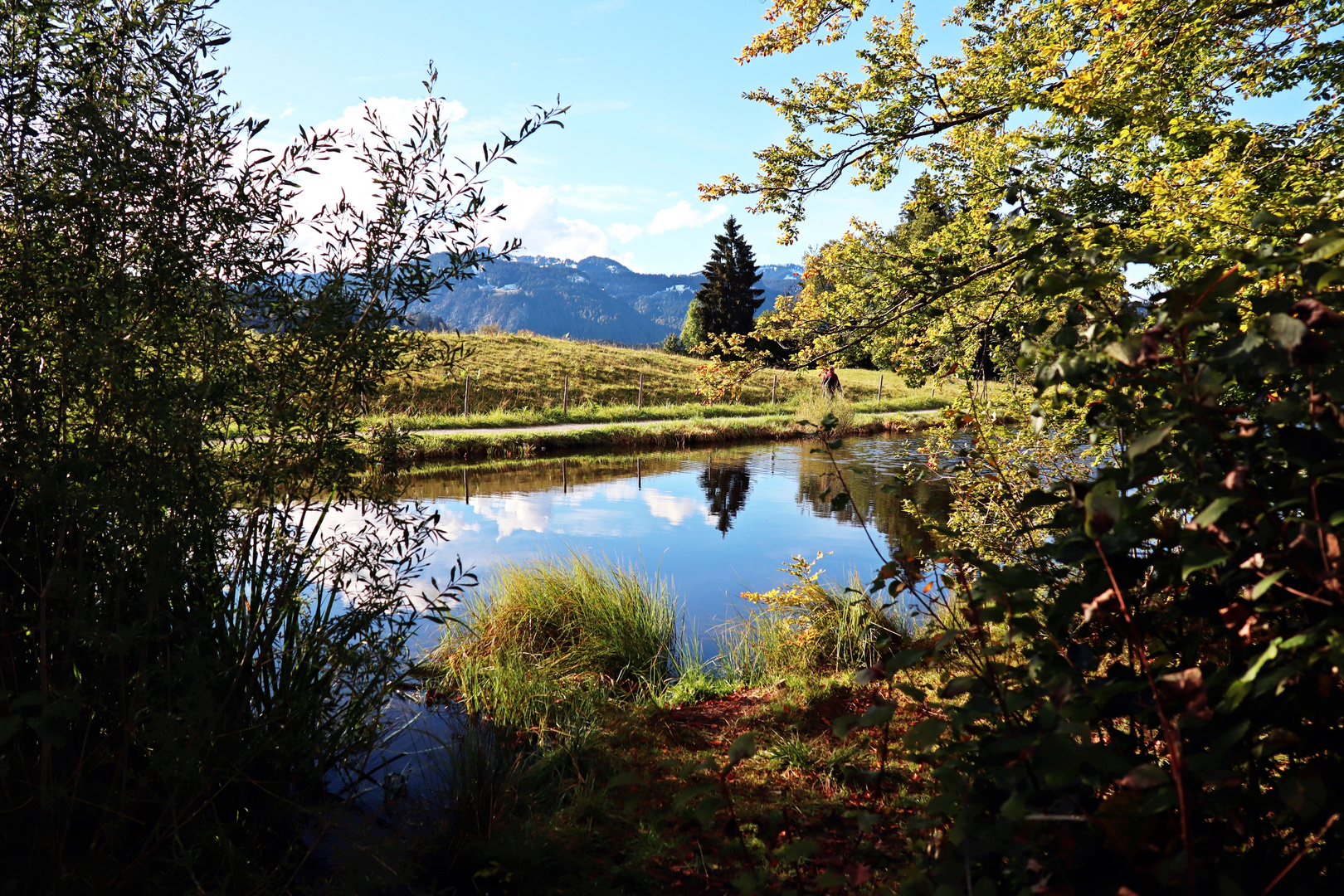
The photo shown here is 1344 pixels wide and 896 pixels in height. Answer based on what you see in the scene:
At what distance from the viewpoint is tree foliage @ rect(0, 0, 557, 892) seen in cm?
217

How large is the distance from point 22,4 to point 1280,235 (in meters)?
3.94

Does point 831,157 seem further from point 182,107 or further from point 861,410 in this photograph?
point 861,410

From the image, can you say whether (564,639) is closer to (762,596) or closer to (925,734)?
(762,596)

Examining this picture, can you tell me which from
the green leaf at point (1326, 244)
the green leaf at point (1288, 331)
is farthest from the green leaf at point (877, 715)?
the green leaf at point (1326, 244)

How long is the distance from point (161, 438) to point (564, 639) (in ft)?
13.4

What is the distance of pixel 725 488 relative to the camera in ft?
48.9

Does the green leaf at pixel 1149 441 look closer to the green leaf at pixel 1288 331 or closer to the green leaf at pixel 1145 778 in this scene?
the green leaf at pixel 1288 331

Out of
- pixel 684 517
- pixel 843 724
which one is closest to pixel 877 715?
pixel 843 724

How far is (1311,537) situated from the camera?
3.64 ft

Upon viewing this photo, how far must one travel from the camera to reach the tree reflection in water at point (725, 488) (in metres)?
12.4

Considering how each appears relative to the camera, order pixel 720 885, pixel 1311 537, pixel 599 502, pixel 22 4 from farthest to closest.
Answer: pixel 599 502 < pixel 720 885 < pixel 22 4 < pixel 1311 537

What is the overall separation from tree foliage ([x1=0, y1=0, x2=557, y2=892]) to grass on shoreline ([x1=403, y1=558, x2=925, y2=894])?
0.91 meters

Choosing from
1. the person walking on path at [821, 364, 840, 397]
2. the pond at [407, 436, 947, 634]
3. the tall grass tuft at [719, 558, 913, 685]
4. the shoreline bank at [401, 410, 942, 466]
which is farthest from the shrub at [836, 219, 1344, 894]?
the person walking on path at [821, 364, 840, 397]

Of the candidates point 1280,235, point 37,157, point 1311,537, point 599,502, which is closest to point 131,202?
point 37,157
